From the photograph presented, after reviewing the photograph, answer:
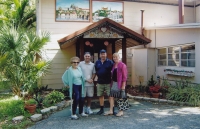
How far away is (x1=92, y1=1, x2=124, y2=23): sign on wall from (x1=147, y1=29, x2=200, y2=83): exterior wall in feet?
6.54

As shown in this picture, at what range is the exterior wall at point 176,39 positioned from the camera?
8.16 m

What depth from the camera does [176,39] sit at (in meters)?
9.15

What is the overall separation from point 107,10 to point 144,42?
3.73 m

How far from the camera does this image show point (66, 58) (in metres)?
9.98

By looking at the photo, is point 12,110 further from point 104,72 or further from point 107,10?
point 107,10

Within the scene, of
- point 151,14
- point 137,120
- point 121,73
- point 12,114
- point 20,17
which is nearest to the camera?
point 137,120

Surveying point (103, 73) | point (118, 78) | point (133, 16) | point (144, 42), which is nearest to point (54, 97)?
point (103, 73)

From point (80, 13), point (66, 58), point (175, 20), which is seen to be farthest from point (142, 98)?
point (175, 20)

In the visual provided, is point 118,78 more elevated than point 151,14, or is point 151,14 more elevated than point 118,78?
point 151,14

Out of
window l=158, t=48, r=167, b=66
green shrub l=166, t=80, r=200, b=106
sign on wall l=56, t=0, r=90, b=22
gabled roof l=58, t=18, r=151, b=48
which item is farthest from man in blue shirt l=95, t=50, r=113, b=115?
window l=158, t=48, r=167, b=66

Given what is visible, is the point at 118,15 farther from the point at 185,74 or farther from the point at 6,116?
the point at 6,116

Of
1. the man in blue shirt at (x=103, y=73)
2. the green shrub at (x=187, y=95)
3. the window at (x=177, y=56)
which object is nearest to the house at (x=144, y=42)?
the window at (x=177, y=56)

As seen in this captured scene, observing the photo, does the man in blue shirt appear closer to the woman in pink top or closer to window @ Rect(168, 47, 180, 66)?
the woman in pink top

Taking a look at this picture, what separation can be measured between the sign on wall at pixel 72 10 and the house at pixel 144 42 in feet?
0.52
